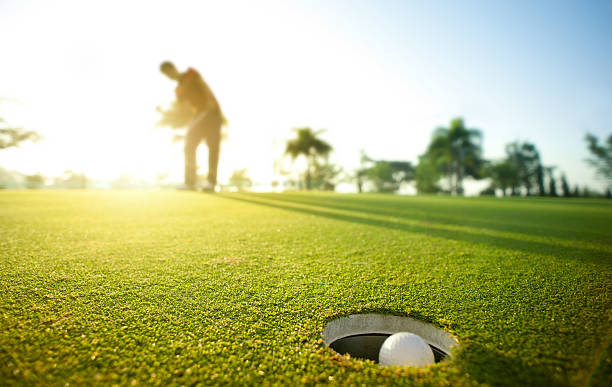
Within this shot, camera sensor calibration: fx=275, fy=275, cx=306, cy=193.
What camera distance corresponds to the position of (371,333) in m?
1.28

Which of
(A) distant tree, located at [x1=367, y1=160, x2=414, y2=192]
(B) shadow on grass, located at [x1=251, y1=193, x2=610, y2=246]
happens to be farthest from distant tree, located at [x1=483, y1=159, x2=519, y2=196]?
(B) shadow on grass, located at [x1=251, y1=193, x2=610, y2=246]

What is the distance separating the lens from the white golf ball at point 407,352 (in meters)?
1.01

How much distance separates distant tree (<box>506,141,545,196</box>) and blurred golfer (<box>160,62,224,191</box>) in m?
61.0

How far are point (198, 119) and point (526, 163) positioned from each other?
7084 cm

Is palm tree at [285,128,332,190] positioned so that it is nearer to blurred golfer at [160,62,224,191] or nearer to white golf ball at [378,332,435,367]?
blurred golfer at [160,62,224,191]

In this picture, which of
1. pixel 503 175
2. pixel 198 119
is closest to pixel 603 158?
pixel 503 175

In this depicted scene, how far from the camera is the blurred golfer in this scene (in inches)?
340

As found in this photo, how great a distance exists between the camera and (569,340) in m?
0.95

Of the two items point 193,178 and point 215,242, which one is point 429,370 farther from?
point 193,178

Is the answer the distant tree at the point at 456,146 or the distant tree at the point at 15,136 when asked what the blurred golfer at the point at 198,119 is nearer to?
the distant tree at the point at 15,136

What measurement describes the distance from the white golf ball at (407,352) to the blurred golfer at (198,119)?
9337 mm

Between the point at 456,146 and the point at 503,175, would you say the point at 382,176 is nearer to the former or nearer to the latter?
the point at 503,175

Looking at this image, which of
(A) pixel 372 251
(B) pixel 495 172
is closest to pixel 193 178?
(A) pixel 372 251

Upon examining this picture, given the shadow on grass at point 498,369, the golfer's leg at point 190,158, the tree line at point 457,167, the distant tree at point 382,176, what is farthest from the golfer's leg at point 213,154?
the distant tree at point 382,176
